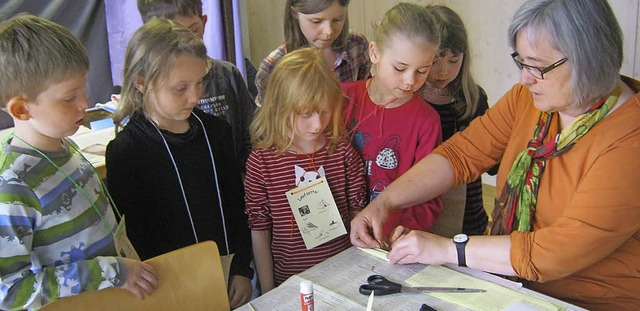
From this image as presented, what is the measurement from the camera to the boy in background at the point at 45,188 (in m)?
1.25

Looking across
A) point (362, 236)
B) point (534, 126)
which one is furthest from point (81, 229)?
point (534, 126)

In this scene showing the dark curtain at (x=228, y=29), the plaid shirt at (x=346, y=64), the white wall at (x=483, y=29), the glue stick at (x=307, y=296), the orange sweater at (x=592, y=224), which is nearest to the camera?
the glue stick at (x=307, y=296)

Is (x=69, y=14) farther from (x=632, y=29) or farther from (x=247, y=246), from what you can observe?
(x=632, y=29)

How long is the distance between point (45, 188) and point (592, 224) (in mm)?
1224

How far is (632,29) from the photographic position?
3.24m

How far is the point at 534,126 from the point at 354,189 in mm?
551

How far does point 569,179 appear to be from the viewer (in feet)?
4.63

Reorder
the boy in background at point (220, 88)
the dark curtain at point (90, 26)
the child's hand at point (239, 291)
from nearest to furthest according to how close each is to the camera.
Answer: the child's hand at point (239, 291) < the boy in background at point (220, 88) < the dark curtain at point (90, 26)

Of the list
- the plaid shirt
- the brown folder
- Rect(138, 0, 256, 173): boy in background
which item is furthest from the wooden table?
the plaid shirt

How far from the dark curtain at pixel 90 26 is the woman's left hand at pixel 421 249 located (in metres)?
2.60

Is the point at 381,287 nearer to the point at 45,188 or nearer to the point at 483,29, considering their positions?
the point at 45,188

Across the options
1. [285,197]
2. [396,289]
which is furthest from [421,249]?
[285,197]

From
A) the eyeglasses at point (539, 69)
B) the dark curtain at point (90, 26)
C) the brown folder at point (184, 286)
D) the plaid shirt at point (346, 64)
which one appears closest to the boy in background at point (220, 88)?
the plaid shirt at point (346, 64)

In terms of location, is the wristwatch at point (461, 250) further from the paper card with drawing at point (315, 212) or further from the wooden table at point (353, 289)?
the paper card with drawing at point (315, 212)
